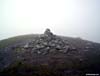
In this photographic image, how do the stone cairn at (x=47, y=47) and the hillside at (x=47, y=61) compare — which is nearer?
the hillside at (x=47, y=61)

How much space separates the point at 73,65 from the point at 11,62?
16.0 metres

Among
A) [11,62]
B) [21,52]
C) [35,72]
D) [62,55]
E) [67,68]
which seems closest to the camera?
[35,72]

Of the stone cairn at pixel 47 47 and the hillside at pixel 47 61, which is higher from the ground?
the stone cairn at pixel 47 47

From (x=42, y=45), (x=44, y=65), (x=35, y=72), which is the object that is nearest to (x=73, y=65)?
(x=44, y=65)

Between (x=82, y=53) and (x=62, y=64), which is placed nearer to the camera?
(x=62, y=64)

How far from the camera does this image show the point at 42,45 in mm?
32562

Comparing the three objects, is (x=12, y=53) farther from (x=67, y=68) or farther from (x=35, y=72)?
(x=67, y=68)

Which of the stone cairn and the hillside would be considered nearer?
the hillside

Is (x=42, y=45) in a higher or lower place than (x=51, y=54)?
higher

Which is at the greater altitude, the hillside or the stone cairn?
the stone cairn

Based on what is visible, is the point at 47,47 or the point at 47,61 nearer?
the point at 47,61

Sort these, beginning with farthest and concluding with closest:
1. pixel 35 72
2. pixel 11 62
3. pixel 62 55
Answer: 1. pixel 62 55
2. pixel 11 62
3. pixel 35 72

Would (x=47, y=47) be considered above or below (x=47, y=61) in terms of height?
above

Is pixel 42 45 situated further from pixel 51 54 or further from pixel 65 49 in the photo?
pixel 65 49
